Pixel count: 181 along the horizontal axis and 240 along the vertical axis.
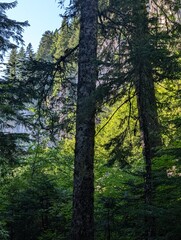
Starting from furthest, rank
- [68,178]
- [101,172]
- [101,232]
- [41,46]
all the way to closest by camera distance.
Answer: [41,46]
[68,178]
[101,172]
[101,232]

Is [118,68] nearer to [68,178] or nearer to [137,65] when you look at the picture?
[137,65]

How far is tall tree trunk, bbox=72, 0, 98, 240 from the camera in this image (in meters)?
5.66

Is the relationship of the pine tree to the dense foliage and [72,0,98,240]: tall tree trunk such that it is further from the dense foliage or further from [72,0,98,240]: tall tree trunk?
[72,0,98,240]: tall tree trunk

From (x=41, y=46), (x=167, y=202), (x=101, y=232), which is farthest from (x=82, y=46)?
(x=41, y=46)

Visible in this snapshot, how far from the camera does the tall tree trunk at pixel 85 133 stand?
5.66 meters

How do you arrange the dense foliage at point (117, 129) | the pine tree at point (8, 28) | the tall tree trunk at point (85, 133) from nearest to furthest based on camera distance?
the dense foliage at point (117, 129) → the tall tree trunk at point (85, 133) → the pine tree at point (8, 28)

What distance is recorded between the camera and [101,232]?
7.18 m

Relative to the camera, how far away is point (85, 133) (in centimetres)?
611

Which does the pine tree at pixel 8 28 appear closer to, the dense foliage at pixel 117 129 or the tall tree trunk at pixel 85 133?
the dense foliage at pixel 117 129

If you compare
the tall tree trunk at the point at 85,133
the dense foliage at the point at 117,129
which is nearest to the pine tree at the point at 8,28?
the dense foliage at the point at 117,129

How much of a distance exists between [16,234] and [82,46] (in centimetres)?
554

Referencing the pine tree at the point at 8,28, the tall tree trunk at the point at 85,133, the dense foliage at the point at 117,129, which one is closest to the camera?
the dense foliage at the point at 117,129

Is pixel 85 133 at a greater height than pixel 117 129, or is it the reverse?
pixel 117 129

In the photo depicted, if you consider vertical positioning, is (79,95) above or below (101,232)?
above
